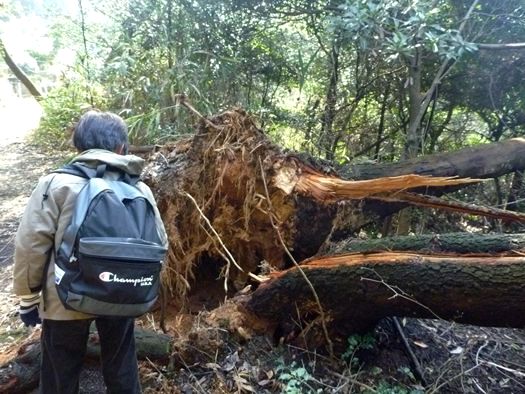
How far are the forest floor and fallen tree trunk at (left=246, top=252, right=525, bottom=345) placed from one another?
0.64 ft

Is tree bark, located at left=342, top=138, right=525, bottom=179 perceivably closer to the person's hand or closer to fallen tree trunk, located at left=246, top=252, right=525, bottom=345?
fallen tree trunk, located at left=246, top=252, right=525, bottom=345

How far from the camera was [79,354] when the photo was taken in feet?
7.61

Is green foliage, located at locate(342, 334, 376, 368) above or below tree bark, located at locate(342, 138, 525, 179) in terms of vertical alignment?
below

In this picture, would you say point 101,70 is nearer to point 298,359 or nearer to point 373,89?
point 373,89

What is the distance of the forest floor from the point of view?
2756mm

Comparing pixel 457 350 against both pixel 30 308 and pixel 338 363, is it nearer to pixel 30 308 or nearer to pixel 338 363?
pixel 338 363

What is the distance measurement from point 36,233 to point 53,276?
24cm

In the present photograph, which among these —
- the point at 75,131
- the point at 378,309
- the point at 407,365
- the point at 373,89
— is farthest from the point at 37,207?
the point at 373,89

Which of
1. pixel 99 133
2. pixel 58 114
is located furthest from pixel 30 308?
pixel 58 114

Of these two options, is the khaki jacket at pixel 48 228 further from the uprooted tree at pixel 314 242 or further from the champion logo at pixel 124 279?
the uprooted tree at pixel 314 242

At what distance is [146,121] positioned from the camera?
5750 mm

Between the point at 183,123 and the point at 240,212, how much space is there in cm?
247

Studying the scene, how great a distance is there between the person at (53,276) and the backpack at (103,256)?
11 centimetres

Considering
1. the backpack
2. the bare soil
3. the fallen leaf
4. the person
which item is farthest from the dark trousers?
the fallen leaf
